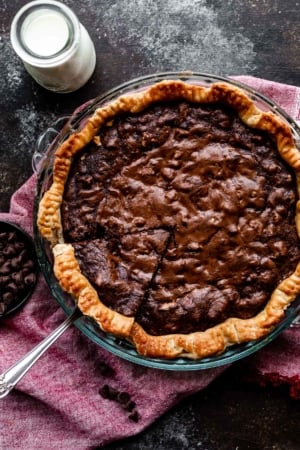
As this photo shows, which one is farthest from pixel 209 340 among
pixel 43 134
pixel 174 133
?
pixel 43 134

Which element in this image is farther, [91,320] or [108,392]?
[108,392]

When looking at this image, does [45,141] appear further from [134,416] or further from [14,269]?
[134,416]

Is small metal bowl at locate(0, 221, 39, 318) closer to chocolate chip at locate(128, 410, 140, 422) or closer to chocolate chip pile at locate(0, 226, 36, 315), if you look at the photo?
chocolate chip pile at locate(0, 226, 36, 315)

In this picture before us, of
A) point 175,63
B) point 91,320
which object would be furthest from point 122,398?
point 175,63

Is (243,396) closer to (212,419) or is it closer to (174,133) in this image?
(212,419)

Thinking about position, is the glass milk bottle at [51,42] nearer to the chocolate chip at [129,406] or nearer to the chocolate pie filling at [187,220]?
the chocolate pie filling at [187,220]
